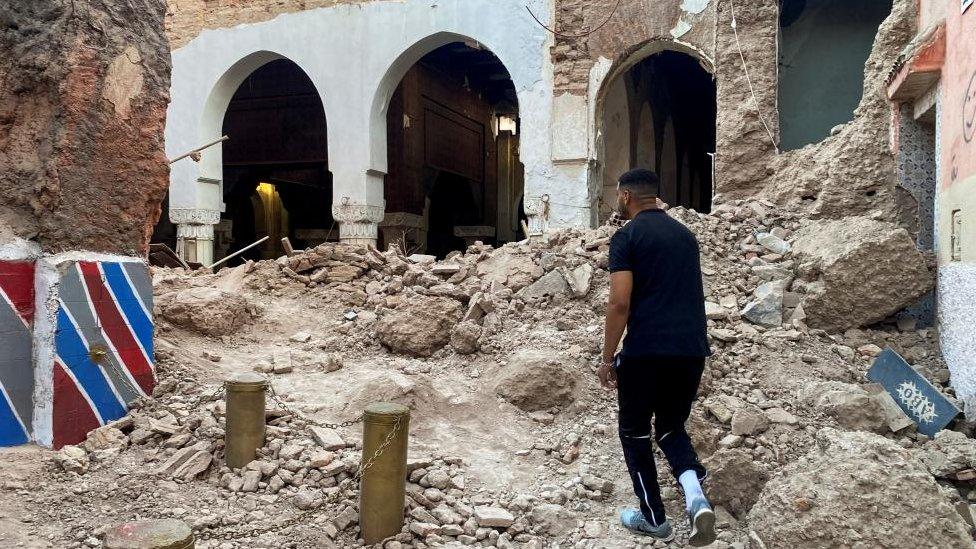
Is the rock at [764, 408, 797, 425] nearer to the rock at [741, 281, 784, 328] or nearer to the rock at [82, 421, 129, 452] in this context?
the rock at [741, 281, 784, 328]

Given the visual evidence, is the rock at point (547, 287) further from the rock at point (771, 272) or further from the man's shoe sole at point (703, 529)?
the man's shoe sole at point (703, 529)

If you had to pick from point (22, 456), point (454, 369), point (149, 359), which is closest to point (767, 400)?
point (454, 369)

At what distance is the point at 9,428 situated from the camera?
3650 mm

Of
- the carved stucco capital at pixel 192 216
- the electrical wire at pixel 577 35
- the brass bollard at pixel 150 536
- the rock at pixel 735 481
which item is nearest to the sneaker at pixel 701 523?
the rock at pixel 735 481

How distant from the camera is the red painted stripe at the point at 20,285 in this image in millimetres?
3672

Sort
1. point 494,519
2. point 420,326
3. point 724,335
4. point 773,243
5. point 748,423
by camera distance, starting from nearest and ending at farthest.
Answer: point 494,519 < point 748,423 < point 724,335 < point 420,326 < point 773,243

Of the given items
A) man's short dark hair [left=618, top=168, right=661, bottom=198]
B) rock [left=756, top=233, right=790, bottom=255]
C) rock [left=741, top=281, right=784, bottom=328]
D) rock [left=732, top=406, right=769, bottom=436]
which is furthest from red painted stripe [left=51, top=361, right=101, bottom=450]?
rock [left=756, top=233, right=790, bottom=255]

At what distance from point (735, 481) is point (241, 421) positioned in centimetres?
261

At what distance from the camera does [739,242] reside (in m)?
6.58

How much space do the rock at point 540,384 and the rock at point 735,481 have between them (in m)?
1.31

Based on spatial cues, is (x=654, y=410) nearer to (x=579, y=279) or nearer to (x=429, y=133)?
(x=579, y=279)

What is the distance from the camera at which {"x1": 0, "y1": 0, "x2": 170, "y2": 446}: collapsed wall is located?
3.75 meters

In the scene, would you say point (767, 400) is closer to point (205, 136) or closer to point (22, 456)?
point (22, 456)

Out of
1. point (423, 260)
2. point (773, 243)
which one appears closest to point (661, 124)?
point (773, 243)
